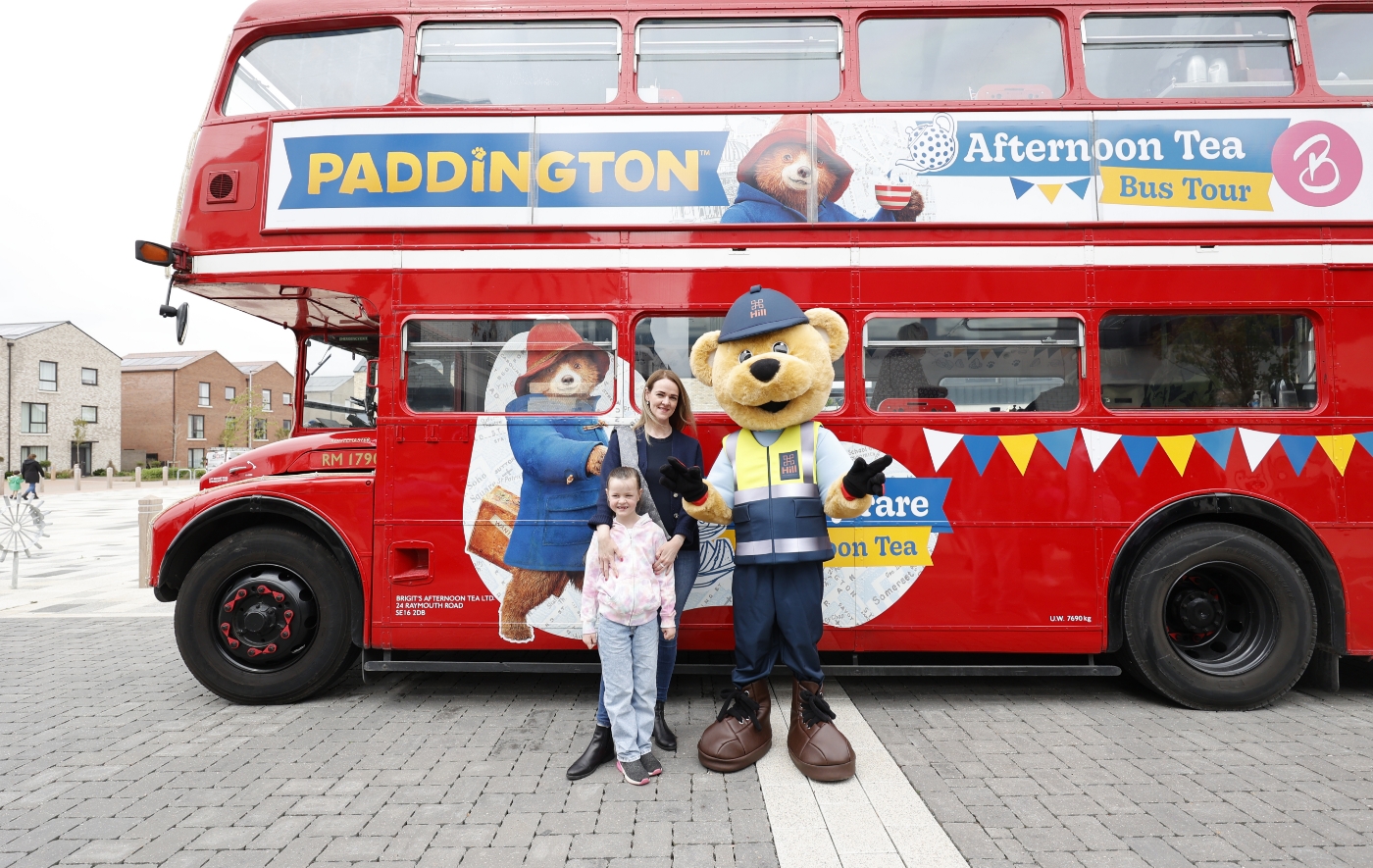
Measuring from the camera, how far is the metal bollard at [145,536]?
27.8 ft

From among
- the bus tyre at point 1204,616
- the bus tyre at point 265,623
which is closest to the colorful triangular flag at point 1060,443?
the bus tyre at point 1204,616

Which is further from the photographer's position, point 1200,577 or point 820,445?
point 1200,577

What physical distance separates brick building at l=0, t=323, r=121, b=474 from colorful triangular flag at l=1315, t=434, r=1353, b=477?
1882 inches

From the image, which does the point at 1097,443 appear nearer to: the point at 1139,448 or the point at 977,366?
the point at 1139,448

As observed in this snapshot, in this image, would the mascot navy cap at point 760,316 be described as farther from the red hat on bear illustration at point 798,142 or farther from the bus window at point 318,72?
the bus window at point 318,72

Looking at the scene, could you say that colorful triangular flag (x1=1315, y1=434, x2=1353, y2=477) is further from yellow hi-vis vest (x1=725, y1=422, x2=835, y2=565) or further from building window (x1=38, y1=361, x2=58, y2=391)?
building window (x1=38, y1=361, x2=58, y2=391)

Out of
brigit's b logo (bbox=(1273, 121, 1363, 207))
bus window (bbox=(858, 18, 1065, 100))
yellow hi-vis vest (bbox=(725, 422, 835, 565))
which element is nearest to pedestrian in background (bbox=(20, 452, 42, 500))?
yellow hi-vis vest (bbox=(725, 422, 835, 565))

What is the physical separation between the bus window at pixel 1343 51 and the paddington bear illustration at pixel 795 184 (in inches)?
106

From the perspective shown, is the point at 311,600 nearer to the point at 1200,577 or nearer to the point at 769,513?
the point at 769,513

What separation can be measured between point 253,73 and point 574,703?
4725mm

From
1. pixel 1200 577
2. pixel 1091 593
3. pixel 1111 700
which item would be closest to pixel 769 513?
pixel 1091 593

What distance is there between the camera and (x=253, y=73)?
4434mm

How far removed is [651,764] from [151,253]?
425 cm

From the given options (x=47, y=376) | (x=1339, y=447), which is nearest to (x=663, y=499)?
(x=1339, y=447)
